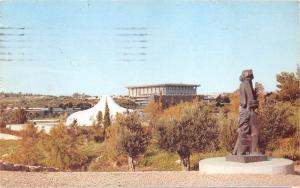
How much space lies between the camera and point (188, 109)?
25484mm

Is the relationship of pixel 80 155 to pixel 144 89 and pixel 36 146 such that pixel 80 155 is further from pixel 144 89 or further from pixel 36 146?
pixel 144 89

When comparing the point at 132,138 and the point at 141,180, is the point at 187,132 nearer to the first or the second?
the point at 132,138

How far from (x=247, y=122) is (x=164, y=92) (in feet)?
122

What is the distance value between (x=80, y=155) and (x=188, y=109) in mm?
7660

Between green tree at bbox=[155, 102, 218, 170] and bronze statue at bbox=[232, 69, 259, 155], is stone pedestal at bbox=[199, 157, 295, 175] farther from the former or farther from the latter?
green tree at bbox=[155, 102, 218, 170]

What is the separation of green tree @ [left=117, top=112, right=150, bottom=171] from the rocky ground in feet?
30.6

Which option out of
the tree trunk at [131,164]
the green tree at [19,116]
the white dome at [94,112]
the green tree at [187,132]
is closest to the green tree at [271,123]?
the green tree at [187,132]

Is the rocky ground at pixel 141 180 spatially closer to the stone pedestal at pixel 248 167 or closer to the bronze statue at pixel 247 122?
the stone pedestal at pixel 248 167

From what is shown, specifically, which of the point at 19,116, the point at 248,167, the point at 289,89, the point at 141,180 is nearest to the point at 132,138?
the point at 141,180


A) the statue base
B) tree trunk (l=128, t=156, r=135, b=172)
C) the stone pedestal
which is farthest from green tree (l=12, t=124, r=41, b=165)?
the statue base

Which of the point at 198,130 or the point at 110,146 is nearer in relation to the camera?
the point at 198,130

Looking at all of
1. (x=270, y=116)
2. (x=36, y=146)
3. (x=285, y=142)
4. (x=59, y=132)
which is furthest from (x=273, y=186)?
(x=36, y=146)

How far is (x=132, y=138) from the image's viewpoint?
979 inches

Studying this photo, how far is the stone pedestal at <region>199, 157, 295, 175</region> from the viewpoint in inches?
572
